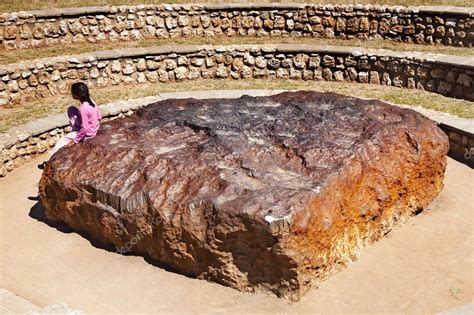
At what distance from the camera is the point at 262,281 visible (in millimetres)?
5109

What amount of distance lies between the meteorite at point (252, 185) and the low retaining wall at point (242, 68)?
156 inches

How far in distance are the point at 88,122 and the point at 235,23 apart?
693 centimetres

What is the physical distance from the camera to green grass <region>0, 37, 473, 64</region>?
1128cm

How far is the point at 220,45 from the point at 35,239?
669 centimetres

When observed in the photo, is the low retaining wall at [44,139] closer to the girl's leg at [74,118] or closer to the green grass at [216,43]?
the girl's leg at [74,118]

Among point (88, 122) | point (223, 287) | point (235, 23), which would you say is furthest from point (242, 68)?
point (223, 287)

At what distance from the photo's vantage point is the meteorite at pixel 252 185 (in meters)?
5.02

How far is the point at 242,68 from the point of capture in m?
11.8

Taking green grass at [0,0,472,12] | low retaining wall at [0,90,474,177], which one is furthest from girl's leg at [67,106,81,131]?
green grass at [0,0,472,12]

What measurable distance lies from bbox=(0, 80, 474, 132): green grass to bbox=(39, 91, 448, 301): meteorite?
303 centimetres

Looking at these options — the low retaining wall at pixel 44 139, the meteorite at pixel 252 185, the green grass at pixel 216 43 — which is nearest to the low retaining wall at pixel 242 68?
the green grass at pixel 216 43

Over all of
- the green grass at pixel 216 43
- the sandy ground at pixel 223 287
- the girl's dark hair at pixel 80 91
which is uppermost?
the girl's dark hair at pixel 80 91

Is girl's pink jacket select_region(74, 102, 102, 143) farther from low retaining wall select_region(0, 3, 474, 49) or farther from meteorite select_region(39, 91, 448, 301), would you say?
low retaining wall select_region(0, 3, 474, 49)

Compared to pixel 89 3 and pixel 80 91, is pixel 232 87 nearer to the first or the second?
pixel 89 3
